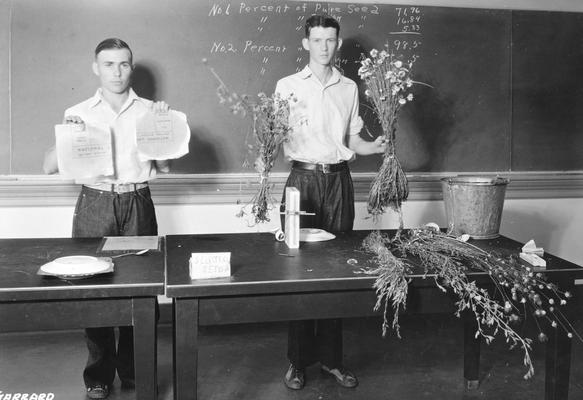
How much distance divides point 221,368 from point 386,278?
4.67 feet

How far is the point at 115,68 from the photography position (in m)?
2.97

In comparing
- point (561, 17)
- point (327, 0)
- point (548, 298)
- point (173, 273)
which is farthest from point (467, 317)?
point (561, 17)

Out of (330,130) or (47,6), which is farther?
(47,6)

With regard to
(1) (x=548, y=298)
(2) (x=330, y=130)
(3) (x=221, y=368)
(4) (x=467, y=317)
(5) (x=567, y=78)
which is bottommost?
(3) (x=221, y=368)

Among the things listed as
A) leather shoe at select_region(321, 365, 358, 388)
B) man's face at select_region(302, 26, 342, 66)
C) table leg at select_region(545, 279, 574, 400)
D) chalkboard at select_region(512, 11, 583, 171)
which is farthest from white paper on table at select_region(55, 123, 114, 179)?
chalkboard at select_region(512, 11, 583, 171)

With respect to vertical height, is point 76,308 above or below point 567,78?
below

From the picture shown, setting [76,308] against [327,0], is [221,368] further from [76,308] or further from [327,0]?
[327,0]

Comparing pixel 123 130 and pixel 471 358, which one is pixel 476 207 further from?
pixel 123 130

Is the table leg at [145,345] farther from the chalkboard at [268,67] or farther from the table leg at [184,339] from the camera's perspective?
the chalkboard at [268,67]

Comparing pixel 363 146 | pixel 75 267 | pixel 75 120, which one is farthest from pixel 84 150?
pixel 363 146

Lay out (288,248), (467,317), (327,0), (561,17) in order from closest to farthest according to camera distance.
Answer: (288,248), (467,317), (327,0), (561,17)

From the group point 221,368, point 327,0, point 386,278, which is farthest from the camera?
point 327,0

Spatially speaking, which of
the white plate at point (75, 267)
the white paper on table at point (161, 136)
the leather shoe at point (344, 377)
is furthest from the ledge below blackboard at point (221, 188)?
the white plate at point (75, 267)

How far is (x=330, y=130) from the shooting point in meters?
3.24
